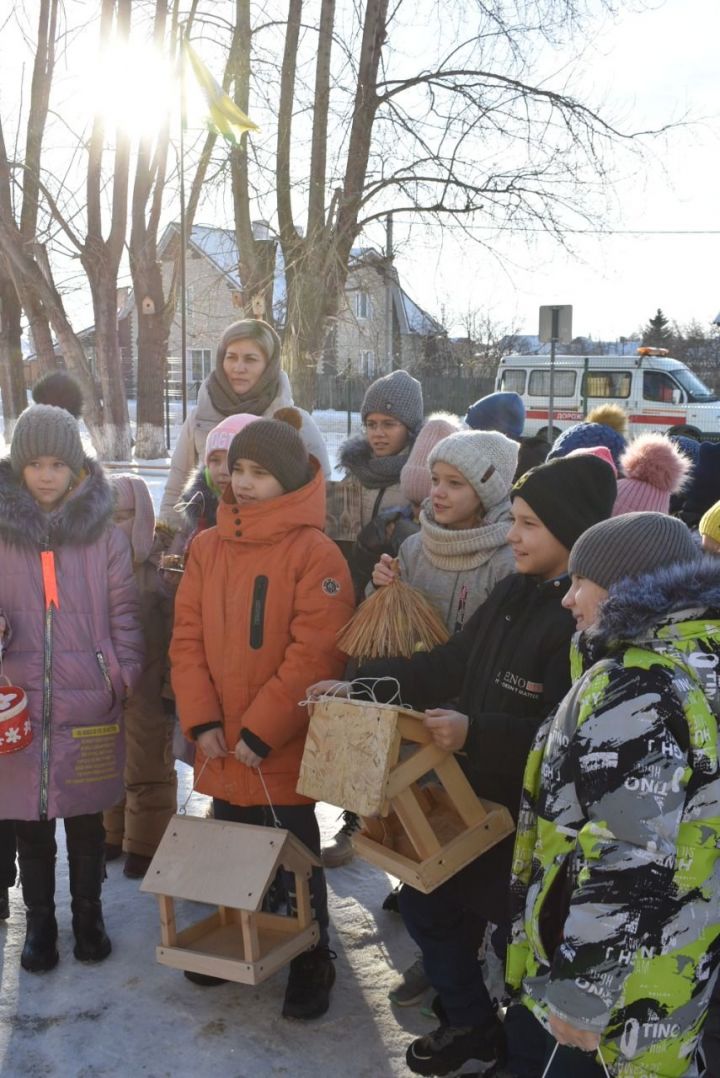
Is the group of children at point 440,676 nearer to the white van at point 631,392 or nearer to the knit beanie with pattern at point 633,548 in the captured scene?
the knit beanie with pattern at point 633,548

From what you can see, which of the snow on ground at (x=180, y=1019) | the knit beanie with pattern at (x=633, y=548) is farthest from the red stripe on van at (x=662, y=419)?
the knit beanie with pattern at (x=633, y=548)

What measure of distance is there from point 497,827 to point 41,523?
1.78 m

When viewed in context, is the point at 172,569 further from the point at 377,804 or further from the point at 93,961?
the point at 377,804

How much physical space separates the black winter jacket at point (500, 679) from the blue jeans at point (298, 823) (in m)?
0.63

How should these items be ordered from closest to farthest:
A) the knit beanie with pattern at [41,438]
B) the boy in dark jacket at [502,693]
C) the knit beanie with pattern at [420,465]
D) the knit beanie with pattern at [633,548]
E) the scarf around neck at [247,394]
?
the knit beanie with pattern at [633,548]
the boy in dark jacket at [502,693]
the knit beanie with pattern at [41,438]
the knit beanie with pattern at [420,465]
the scarf around neck at [247,394]

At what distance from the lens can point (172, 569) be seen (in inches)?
148

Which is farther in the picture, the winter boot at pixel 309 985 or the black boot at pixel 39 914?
the black boot at pixel 39 914

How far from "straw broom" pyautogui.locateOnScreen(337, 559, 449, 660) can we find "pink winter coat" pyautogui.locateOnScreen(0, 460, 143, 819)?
911 mm

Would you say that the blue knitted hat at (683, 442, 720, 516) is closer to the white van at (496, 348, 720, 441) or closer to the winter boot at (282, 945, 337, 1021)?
the winter boot at (282, 945, 337, 1021)

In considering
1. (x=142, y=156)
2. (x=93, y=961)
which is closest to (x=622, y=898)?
(x=93, y=961)

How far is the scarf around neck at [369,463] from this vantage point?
4062 millimetres

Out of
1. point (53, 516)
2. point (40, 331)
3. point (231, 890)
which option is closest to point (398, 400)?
point (53, 516)

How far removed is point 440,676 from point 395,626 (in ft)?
0.65

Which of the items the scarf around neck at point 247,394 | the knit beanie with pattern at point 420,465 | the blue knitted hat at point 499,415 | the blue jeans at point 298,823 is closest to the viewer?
the blue jeans at point 298,823
